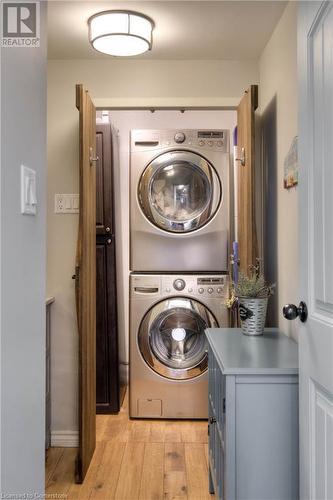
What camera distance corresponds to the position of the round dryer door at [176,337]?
3.01 metres

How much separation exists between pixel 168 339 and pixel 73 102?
168cm

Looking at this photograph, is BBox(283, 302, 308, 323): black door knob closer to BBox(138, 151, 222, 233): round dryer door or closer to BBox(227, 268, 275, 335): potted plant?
BBox(227, 268, 275, 335): potted plant

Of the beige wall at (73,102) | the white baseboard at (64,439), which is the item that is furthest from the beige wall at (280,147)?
the white baseboard at (64,439)

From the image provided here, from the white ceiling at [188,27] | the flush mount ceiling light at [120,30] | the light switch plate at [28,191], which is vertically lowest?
the light switch plate at [28,191]

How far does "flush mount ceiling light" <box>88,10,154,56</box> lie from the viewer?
210 cm

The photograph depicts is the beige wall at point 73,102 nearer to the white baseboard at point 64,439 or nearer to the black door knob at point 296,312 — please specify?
the white baseboard at point 64,439

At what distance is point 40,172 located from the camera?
1.18 m

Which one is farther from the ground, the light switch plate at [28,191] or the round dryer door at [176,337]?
the light switch plate at [28,191]

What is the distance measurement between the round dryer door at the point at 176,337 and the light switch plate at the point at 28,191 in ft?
6.61

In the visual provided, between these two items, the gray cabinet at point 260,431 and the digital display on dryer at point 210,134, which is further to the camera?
the digital display on dryer at point 210,134

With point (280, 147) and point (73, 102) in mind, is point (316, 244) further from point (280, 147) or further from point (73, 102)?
point (73, 102)

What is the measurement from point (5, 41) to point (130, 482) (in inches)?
81.8

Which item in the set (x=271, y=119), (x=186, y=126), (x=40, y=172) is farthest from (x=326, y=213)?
(x=186, y=126)

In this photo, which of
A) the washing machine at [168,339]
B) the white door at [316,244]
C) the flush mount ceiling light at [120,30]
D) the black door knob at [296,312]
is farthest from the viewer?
the washing machine at [168,339]
